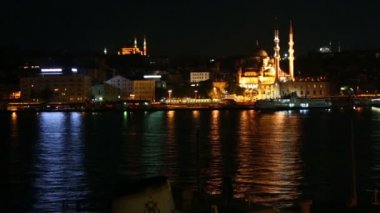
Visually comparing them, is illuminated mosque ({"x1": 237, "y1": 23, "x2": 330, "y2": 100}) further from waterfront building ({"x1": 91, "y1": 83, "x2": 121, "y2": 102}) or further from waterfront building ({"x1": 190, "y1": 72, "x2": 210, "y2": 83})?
waterfront building ({"x1": 91, "y1": 83, "x2": 121, "y2": 102})

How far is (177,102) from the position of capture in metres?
77.4

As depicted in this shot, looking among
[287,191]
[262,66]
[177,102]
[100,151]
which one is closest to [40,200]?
A: [287,191]

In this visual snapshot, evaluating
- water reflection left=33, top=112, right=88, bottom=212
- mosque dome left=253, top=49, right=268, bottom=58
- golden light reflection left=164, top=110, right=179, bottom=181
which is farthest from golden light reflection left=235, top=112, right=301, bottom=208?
mosque dome left=253, top=49, right=268, bottom=58

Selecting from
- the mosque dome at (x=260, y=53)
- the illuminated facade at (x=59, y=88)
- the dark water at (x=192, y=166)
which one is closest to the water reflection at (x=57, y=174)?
the dark water at (x=192, y=166)

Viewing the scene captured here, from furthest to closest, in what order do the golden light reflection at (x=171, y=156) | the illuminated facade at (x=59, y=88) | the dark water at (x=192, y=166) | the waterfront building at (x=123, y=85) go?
the waterfront building at (x=123, y=85) → the illuminated facade at (x=59, y=88) → the golden light reflection at (x=171, y=156) → the dark water at (x=192, y=166)

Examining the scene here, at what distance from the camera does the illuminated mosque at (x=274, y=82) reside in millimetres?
80625

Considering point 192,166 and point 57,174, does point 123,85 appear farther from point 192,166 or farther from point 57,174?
point 57,174

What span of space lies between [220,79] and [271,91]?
7344 mm

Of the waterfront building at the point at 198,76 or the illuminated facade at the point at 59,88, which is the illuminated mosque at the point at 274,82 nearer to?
the waterfront building at the point at 198,76

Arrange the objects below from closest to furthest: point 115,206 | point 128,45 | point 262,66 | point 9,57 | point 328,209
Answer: point 115,206 → point 328,209 → point 262,66 → point 9,57 → point 128,45

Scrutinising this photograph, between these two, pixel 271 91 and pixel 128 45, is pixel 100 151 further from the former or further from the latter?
pixel 128 45

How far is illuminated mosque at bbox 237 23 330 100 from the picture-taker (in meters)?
80.6

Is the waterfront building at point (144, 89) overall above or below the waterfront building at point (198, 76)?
below

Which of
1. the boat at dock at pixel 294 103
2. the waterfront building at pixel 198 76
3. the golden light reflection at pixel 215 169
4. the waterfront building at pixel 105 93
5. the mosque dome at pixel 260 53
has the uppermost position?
the mosque dome at pixel 260 53
